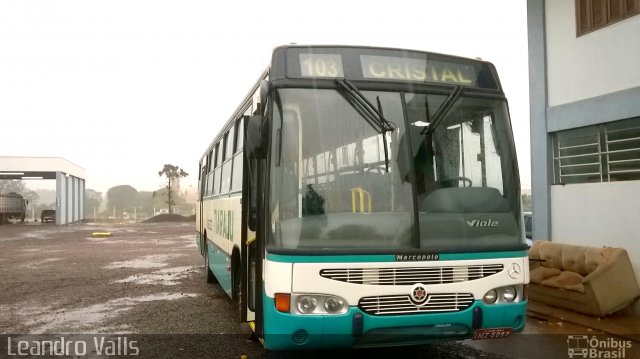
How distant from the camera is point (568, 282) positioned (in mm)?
8391

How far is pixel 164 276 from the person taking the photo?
1305cm

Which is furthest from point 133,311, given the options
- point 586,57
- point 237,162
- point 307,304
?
point 586,57

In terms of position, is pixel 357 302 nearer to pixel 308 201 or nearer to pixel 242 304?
pixel 308 201

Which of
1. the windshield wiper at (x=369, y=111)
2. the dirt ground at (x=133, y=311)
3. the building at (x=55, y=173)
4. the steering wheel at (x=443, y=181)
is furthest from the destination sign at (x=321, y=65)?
the building at (x=55, y=173)

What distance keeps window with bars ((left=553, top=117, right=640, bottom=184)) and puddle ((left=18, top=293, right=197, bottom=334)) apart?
767 cm

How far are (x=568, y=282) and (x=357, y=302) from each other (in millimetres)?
5409

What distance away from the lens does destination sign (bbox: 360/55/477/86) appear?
5039 mm

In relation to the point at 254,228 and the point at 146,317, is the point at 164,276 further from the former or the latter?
the point at 254,228

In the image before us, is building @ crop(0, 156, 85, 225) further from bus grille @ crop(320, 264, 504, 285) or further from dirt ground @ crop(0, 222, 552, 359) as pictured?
bus grille @ crop(320, 264, 504, 285)

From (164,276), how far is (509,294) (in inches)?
393

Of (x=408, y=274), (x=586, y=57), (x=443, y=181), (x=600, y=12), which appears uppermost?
(x=600, y=12)

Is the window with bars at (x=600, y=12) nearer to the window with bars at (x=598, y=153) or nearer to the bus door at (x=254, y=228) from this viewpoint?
the window with bars at (x=598, y=153)

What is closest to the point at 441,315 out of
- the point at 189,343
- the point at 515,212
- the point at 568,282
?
the point at 515,212

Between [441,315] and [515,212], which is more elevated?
A: [515,212]
